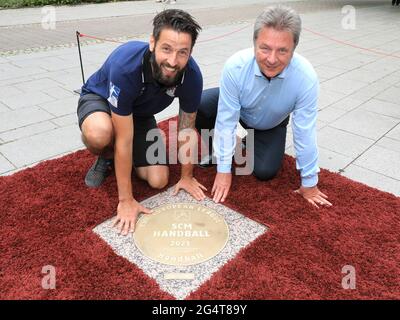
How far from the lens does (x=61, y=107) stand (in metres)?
4.14

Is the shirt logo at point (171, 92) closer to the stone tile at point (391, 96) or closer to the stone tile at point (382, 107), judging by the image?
the stone tile at point (382, 107)

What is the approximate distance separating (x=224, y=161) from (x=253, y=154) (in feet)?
1.51

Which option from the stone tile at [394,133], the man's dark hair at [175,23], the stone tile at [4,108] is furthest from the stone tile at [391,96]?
the stone tile at [4,108]

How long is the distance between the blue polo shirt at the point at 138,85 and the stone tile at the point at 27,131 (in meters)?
1.21

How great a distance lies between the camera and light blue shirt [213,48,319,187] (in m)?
2.48

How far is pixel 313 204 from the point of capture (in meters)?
2.65

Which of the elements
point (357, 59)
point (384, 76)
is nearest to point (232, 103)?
point (384, 76)

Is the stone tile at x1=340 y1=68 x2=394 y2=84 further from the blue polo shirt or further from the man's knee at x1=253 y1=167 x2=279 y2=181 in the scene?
the blue polo shirt

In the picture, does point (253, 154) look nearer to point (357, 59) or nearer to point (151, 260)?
point (151, 260)

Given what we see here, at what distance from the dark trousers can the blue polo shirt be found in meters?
0.54

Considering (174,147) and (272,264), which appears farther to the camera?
(174,147)

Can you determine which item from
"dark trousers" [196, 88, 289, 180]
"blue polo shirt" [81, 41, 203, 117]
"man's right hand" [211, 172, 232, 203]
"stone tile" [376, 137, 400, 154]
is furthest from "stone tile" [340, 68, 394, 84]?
"blue polo shirt" [81, 41, 203, 117]

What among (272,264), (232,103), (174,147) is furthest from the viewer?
(174,147)
